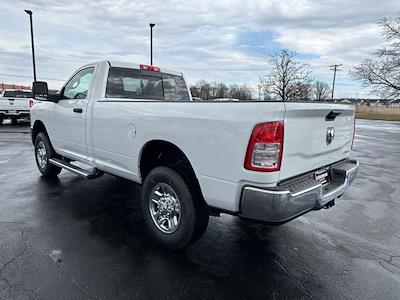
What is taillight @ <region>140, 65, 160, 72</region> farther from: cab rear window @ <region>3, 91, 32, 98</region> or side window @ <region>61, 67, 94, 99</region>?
cab rear window @ <region>3, 91, 32, 98</region>

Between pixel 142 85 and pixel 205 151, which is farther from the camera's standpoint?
pixel 142 85

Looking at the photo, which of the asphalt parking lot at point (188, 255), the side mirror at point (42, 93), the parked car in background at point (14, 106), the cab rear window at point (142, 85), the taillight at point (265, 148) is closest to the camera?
the taillight at point (265, 148)

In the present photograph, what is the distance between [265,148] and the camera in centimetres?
249

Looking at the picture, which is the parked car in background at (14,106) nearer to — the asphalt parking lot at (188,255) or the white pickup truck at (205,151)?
the asphalt parking lot at (188,255)

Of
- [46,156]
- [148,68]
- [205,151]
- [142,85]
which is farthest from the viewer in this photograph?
[46,156]

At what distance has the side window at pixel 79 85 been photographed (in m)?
4.73

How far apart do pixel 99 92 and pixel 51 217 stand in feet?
5.97

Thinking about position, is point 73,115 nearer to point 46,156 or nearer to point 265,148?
point 46,156

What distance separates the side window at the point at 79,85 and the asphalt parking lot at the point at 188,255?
163 cm

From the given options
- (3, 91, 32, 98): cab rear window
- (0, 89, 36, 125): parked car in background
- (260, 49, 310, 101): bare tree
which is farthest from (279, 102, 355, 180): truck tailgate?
(260, 49, 310, 101): bare tree

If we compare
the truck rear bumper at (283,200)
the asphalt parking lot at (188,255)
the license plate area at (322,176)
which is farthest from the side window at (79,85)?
the license plate area at (322,176)

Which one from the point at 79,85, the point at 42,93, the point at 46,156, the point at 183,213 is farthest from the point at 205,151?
the point at 46,156

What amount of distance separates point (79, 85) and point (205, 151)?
123 inches

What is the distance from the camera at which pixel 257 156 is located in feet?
8.20
